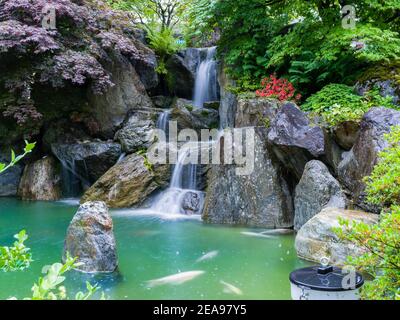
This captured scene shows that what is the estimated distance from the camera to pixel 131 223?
8469mm

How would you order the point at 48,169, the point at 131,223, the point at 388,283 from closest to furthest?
the point at 388,283 → the point at 131,223 → the point at 48,169

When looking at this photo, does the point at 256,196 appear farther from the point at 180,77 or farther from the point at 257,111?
the point at 180,77

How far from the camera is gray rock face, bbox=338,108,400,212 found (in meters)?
5.92

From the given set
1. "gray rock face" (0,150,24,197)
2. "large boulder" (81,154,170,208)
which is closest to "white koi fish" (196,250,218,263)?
"large boulder" (81,154,170,208)

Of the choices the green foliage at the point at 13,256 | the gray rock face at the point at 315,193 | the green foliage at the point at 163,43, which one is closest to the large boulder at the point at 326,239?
the gray rock face at the point at 315,193

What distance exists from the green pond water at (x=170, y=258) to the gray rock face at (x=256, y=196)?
1.42 ft

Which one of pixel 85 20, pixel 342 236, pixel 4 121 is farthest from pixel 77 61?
pixel 342 236

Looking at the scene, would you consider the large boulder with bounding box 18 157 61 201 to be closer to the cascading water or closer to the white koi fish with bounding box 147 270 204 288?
the cascading water

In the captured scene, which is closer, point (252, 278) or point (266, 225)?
point (252, 278)

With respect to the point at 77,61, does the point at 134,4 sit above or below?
above

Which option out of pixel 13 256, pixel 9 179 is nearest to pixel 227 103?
pixel 9 179

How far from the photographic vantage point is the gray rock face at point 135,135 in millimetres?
11617
